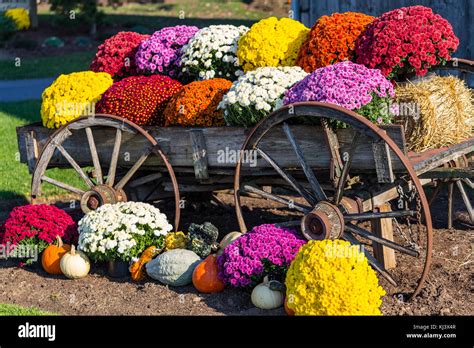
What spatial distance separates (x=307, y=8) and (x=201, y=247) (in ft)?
18.9

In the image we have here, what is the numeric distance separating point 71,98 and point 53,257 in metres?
1.54

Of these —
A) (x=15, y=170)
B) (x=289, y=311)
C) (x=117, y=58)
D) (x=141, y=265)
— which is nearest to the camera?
(x=289, y=311)

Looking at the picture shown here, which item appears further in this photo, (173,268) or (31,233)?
(31,233)

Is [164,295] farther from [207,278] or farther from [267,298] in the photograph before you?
[267,298]

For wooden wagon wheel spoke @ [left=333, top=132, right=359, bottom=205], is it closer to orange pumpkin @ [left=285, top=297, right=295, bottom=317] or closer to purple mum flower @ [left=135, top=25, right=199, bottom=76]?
orange pumpkin @ [left=285, top=297, right=295, bottom=317]

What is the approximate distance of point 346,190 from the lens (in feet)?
21.0

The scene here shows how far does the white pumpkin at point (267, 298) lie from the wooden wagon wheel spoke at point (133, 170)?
172 cm

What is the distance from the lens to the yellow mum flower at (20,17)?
2233 centimetres

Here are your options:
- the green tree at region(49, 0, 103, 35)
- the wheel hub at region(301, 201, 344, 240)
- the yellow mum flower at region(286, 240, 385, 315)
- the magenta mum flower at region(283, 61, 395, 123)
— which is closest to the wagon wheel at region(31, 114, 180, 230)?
the wheel hub at region(301, 201, 344, 240)

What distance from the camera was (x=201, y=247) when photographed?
6.56 m

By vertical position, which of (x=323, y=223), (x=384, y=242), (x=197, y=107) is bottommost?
(x=384, y=242)
